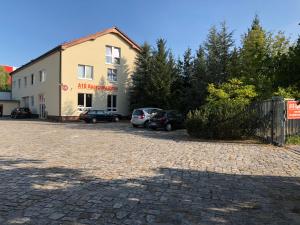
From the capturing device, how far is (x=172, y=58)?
35875mm

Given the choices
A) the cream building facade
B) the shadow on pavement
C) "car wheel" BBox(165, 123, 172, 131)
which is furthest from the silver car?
the shadow on pavement

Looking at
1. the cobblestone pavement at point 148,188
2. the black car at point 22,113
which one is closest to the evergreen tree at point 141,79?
the black car at point 22,113

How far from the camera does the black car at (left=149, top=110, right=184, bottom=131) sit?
76.2 ft

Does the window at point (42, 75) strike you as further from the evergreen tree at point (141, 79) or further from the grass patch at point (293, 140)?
the grass patch at point (293, 140)

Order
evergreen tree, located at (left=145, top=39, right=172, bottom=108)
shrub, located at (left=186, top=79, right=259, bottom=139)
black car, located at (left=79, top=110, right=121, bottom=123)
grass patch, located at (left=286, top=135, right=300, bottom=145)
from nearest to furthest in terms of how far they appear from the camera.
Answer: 1. grass patch, located at (left=286, top=135, right=300, bottom=145)
2. shrub, located at (left=186, top=79, right=259, bottom=139)
3. black car, located at (left=79, top=110, right=121, bottom=123)
4. evergreen tree, located at (left=145, top=39, right=172, bottom=108)

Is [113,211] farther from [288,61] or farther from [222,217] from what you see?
[288,61]

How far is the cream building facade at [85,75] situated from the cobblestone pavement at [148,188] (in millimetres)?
24059

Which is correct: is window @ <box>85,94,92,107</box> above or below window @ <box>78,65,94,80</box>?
below

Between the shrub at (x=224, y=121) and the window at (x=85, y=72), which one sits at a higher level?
the window at (x=85, y=72)

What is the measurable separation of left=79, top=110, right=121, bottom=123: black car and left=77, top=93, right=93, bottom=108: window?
1905mm

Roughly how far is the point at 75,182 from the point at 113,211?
2.11 meters

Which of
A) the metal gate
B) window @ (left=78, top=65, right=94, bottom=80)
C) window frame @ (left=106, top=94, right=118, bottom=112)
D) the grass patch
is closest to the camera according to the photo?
the metal gate

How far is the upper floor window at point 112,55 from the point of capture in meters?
37.8

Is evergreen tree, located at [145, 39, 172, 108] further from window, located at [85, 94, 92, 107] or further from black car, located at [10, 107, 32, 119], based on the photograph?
black car, located at [10, 107, 32, 119]
